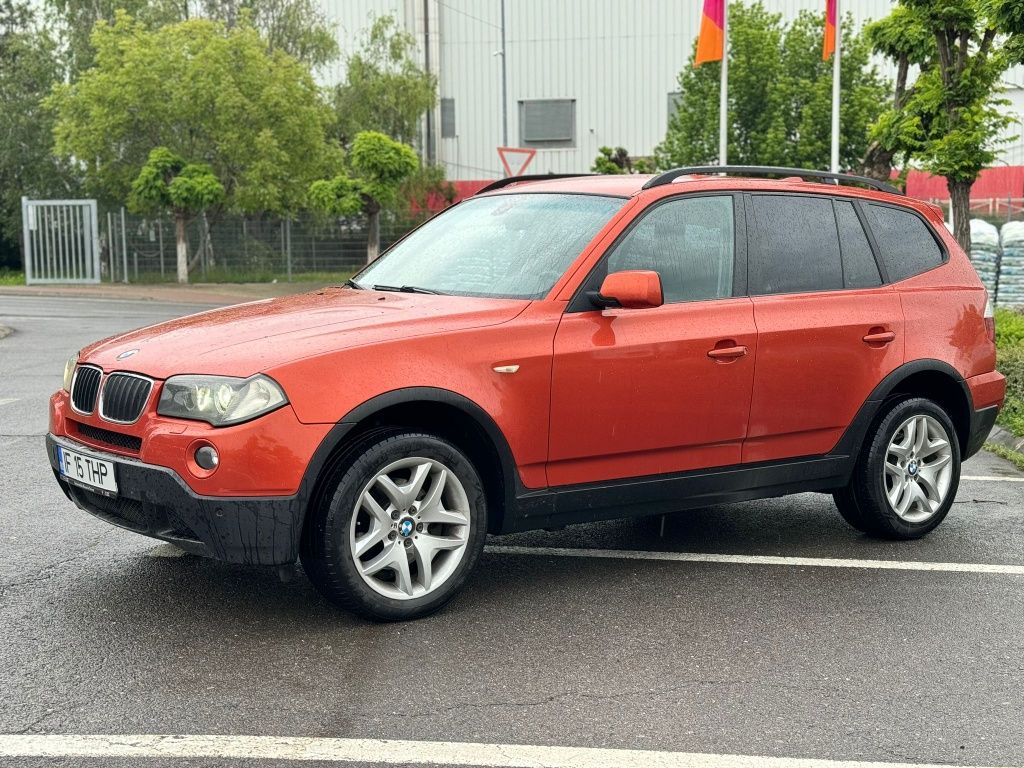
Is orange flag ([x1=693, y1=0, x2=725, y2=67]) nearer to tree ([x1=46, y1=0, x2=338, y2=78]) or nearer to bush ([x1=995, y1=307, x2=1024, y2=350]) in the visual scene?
bush ([x1=995, y1=307, x2=1024, y2=350])

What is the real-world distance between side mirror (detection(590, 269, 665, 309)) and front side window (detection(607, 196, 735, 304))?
0.89 ft

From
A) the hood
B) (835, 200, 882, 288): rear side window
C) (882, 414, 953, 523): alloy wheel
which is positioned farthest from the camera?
(882, 414, 953, 523): alloy wheel

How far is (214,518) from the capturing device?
4.68m

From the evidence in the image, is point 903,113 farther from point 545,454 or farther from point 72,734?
point 72,734

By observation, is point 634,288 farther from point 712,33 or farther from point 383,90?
point 383,90

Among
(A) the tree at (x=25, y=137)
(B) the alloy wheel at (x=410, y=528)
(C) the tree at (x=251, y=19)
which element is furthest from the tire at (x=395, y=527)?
(C) the tree at (x=251, y=19)

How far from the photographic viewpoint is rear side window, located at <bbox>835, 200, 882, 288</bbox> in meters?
6.39

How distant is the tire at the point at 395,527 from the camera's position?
486 cm

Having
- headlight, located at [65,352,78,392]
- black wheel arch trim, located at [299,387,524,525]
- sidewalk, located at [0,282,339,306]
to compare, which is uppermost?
headlight, located at [65,352,78,392]

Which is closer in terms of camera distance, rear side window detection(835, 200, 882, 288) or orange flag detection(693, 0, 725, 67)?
rear side window detection(835, 200, 882, 288)

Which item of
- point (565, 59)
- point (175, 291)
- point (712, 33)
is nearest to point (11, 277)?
point (175, 291)

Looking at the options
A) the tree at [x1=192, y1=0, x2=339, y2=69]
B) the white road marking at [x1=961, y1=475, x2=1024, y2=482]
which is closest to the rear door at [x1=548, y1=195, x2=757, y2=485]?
the white road marking at [x1=961, y1=475, x2=1024, y2=482]

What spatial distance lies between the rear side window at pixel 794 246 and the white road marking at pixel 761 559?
1.23 metres

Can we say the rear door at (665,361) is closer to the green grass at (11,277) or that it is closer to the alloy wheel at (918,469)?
the alloy wheel at (918,469)
